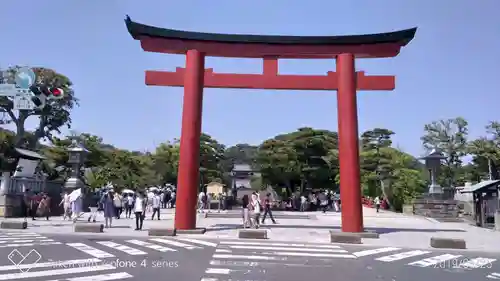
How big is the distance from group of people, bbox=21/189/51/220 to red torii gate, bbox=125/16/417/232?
10.4 metres

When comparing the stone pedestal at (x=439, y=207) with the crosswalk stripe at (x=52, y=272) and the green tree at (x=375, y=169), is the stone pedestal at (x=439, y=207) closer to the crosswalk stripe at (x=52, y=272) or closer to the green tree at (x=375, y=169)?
the green tree at (x=375, y=169)

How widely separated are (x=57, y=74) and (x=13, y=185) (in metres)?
20.4

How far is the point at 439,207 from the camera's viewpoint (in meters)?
26.5

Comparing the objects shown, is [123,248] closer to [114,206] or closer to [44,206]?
[114,206]

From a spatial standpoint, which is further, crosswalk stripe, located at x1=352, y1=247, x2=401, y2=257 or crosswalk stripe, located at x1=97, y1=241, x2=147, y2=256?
crosswalk stripe, located at x1=352, y1=247, x2=401, y2=257

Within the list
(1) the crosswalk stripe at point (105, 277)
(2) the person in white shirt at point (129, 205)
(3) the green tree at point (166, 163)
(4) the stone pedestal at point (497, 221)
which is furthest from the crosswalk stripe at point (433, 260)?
(3) the green tree at point (166, 163)

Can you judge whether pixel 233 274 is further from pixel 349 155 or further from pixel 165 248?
pixel 349 155

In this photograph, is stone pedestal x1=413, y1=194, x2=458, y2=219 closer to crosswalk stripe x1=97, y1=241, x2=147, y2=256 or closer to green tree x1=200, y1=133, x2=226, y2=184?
crosswalk stripe x1=97, y1=241, x2=147, y2=256

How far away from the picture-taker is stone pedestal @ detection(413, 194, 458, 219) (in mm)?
26047

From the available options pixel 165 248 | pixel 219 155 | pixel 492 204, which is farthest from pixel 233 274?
pixel 219 155

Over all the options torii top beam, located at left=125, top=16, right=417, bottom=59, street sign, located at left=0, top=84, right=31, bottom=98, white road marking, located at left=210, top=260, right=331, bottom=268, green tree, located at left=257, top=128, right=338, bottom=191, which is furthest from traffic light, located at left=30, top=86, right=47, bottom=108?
green tree, located at left=257, top=128, right=338, bottom=191

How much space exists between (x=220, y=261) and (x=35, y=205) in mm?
17275

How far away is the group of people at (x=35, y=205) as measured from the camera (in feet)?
73.7

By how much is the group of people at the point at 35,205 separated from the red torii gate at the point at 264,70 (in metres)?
10.4
